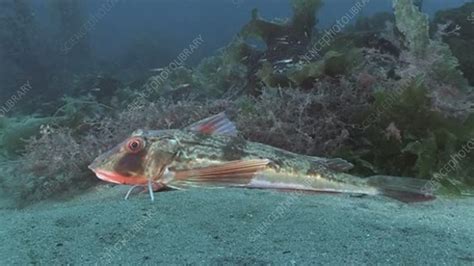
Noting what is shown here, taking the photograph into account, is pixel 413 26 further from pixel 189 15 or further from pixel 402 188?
pixel 189 15

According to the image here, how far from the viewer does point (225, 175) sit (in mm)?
3291

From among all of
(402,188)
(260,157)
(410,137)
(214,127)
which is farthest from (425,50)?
(214,127)

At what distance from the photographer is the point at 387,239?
279 centimetres

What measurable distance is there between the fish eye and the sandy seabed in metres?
0.45

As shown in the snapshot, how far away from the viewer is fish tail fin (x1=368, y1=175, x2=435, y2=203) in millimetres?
3494

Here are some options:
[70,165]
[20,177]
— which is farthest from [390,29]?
[20,177]

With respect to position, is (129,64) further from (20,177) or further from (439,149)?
(439,149)

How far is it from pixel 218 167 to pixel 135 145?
2.36ft

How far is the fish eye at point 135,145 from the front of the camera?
3455mm

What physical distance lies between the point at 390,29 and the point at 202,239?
5.49 m

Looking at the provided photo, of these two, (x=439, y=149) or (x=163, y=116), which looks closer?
(x=439, y=149)

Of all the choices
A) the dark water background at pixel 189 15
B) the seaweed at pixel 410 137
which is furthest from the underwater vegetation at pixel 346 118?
the dark water background at pixel 189 15

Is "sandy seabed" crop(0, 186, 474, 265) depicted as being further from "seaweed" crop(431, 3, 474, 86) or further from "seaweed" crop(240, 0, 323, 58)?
"seaweed" crop(240, 0, 323, 58)

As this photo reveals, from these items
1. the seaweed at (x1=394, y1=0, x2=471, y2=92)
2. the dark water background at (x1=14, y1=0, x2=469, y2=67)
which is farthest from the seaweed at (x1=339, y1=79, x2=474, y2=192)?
the dark water background at (x1=14, y1=0, x2=469, y2=67)
